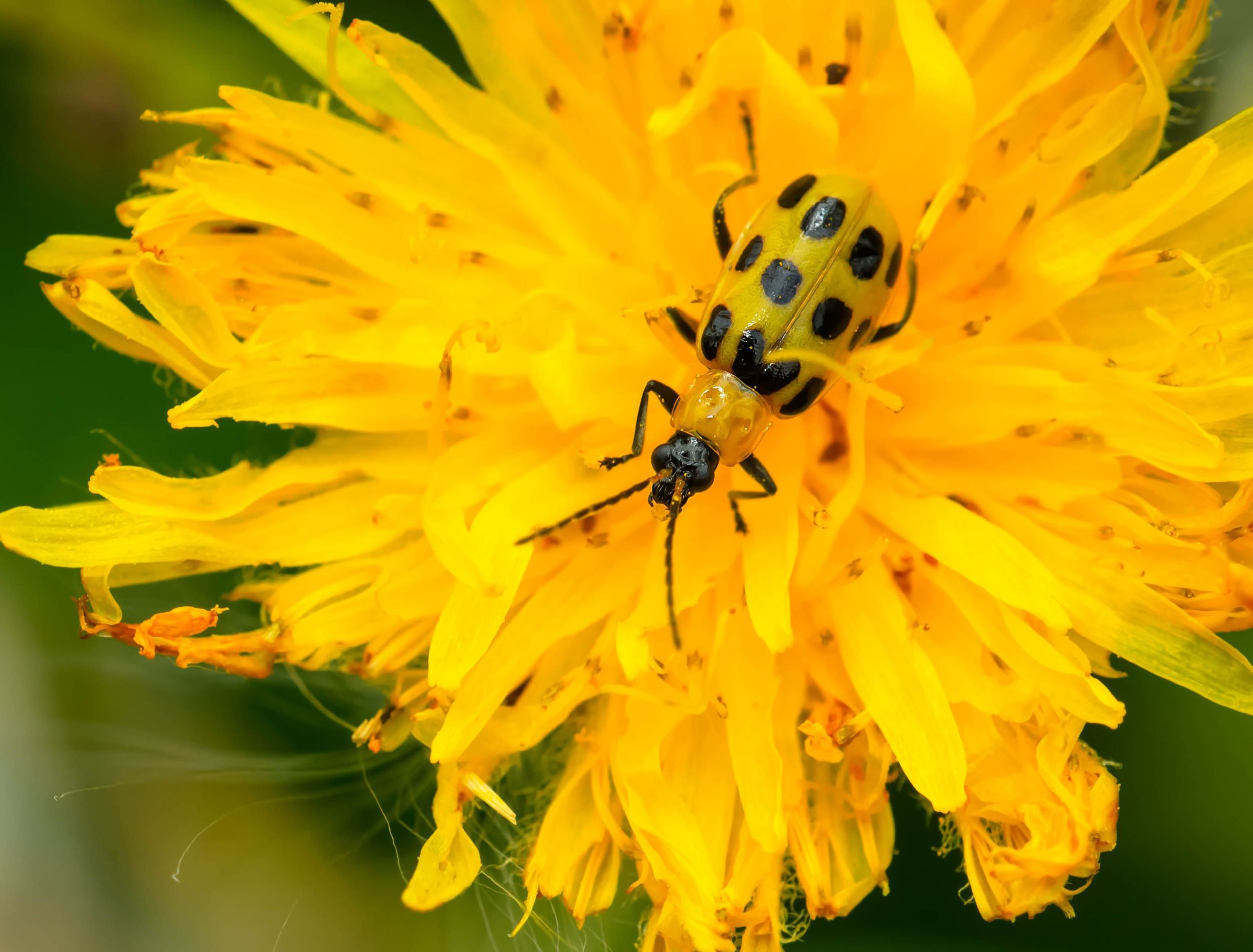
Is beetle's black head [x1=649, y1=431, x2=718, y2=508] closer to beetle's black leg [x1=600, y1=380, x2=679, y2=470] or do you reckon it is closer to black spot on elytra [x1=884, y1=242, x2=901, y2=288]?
beetle's black leg [x1=600, y1=380, x2=679, y2=470]

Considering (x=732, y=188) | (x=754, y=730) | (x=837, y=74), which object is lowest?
(x=754, y=730)

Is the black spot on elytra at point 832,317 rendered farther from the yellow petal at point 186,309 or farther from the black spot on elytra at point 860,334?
the yellow petal at point 186,309

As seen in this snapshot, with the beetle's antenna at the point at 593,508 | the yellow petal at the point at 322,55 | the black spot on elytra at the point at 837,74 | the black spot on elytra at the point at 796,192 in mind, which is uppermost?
the black spot on elytra at the point at 837,74

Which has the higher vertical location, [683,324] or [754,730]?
[683,324]

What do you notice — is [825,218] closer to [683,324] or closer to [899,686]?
[683,324]

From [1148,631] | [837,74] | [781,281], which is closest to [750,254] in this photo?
[781,281]

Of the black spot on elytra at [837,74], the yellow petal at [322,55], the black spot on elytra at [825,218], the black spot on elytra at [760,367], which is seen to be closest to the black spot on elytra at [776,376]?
the black spot on elytra at [760,367]
